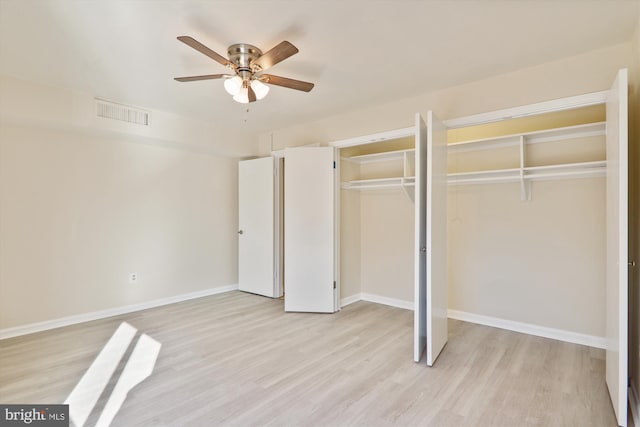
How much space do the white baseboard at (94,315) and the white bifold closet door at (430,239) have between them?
129 inches

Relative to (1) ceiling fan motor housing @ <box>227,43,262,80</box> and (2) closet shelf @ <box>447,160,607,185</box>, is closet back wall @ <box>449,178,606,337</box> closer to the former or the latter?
(2) closet shelf @ <box>447,160,607,185</box>

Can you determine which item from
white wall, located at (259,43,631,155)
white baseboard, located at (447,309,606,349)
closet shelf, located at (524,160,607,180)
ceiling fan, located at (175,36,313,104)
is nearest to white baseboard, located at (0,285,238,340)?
white wall, located at (259,43,631,155)

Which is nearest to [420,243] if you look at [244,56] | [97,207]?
[244,56]

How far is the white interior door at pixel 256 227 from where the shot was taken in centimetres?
477

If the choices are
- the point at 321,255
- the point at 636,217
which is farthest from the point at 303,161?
the point at 636,217

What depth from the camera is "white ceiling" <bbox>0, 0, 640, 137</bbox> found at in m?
1.98

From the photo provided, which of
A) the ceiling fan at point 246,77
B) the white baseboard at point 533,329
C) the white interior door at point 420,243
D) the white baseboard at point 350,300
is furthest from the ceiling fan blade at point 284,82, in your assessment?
the white baseboard at point 533,329

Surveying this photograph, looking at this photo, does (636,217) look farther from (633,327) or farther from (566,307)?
(566,307)

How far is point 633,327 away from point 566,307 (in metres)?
0.93

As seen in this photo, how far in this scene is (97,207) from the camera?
12.5 feet

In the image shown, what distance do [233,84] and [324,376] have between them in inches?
90.6

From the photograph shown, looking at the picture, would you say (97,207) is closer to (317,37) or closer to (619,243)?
(317,37)

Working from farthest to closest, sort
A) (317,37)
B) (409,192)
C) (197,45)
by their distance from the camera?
(409,192)
(317,37)
(197,45)

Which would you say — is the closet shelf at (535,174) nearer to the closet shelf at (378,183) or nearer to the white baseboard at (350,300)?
the closet shelf at (378,183)
